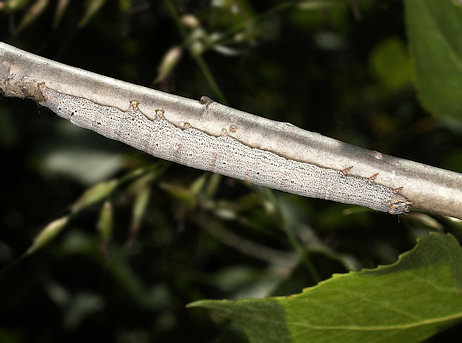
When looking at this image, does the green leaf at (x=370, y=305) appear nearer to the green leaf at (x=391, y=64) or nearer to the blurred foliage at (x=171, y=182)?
the blurred foliage at (x=171, y=182)

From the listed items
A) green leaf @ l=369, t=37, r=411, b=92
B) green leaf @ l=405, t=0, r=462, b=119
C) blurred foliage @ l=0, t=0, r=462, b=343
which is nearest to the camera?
green leaf @ l=405, t=0, r=462, b=119

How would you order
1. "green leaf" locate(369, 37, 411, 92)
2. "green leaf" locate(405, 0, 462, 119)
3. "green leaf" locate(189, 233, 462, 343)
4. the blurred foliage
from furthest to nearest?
"green leaf" locate(369, 37, 411, 92)
the blurred foliage
"green leaf" locate(405, 0, 462, 119)
"green leaf" locate(189, 233, 462, 343)

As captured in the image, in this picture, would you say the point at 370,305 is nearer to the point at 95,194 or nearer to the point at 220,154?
the point at 220,154

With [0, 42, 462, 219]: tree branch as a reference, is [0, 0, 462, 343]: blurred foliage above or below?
below

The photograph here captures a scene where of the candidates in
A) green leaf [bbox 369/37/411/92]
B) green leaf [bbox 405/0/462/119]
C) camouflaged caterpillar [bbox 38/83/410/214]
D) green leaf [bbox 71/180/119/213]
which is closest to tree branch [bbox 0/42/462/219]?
camouflaged caterpillar [bbox 38/83/410/214]

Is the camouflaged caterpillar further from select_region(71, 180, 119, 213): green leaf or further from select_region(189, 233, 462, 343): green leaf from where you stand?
select_region(71, 180, 119, 213): green leaf

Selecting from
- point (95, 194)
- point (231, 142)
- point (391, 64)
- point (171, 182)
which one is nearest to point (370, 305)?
point (231, 142)
